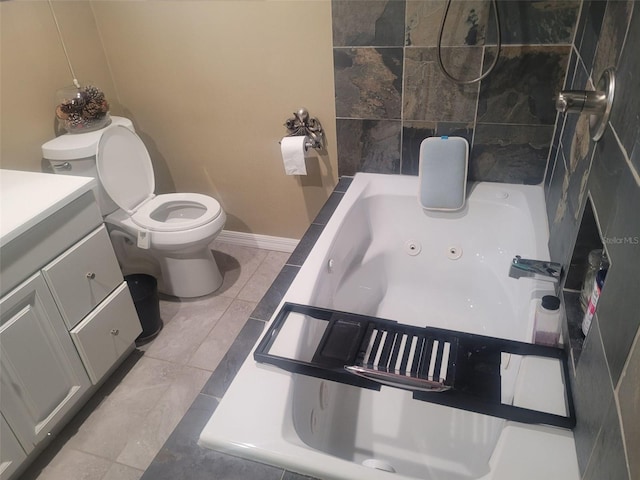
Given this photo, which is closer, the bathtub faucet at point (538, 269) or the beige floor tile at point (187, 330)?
the bathtub faucet at point (538, 269)

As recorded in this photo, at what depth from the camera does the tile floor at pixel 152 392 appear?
156 cm

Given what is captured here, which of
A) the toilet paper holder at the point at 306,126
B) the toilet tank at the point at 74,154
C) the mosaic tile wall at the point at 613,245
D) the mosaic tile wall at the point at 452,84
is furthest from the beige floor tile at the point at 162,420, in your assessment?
the mosaic tile wall at the point at 613,245

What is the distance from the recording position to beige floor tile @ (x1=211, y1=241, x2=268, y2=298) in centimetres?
236

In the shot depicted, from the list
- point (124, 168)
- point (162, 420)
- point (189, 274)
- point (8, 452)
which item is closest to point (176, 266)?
point (189, 274)

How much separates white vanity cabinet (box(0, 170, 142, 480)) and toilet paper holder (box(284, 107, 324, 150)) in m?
0.93

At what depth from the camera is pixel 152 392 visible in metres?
1.80

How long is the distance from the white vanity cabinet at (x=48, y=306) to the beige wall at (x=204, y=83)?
63 centimetres

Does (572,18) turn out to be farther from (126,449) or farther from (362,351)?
(126,449)

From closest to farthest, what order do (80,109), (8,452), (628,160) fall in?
1. (628,160)
2. (8,452)
3. (80,109)

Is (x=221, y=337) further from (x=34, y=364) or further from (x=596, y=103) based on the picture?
(x=596, y=103)

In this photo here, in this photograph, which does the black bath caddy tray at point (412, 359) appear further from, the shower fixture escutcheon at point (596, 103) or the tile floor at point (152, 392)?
the tile floor at point (152, 392)

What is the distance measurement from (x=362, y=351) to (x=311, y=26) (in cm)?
140

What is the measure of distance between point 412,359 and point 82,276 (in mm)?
1150

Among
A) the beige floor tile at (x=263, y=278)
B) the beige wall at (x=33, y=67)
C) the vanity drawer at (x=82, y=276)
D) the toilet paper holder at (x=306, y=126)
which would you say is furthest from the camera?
the beige floor tile at (x=263, y=278)
